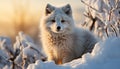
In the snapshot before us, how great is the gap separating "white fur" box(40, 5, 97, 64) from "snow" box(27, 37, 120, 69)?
15.2 ft

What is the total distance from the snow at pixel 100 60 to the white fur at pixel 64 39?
4646 millimetres

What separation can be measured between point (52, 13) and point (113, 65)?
5618 mm

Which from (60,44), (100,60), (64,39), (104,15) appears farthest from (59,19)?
(100,60)

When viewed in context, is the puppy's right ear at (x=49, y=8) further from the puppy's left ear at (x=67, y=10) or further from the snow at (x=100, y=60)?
the snow at (x=100, y=60)

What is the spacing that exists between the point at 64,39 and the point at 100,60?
5121 millimetres

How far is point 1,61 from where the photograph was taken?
13055 millimetres

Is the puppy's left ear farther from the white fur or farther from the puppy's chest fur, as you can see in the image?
the puppy's chest fur

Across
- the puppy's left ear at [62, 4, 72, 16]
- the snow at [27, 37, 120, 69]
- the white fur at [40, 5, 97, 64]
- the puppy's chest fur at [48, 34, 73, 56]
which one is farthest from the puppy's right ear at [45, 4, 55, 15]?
the snow at [27, 37, 120, 69]

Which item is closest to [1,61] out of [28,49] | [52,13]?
[28,49]

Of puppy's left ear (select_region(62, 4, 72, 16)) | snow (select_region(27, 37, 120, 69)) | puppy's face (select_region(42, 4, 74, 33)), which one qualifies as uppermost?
puppy's left ear (select_region(62, 4, 72, 16))

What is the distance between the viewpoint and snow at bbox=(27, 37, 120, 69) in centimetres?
415

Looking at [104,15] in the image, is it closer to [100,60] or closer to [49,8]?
[49,8]

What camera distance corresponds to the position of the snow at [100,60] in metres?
4.15

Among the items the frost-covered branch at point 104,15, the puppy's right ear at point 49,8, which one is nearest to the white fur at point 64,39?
the puppy's right ear at point 49,8
